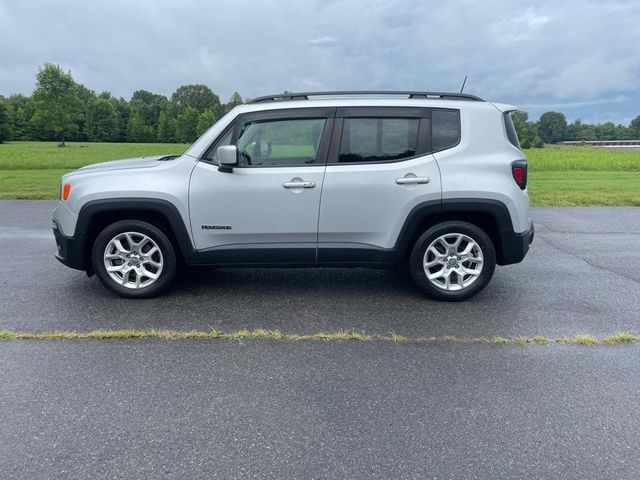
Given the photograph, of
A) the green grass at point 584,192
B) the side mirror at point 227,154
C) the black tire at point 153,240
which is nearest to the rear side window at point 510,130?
the side mirror at point 227,154

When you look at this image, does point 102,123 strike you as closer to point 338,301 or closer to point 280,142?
point 280,142

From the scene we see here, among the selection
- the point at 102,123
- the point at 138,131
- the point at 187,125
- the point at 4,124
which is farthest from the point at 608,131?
the point at 4,124

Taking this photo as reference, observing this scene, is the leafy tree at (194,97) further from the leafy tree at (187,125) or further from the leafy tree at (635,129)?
the leafy tree at (635,129)

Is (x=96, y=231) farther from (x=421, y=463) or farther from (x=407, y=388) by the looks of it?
(x=421, y=463)

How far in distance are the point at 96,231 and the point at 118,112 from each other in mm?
98921

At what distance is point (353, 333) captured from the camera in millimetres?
4168

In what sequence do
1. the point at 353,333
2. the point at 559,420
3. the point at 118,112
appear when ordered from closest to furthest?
the point at 559,420 < the point at 353,333 < the point at 118,112

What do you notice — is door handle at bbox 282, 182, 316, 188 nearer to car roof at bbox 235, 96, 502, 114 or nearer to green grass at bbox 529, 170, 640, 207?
car roof at bbox 235, 96, 502, 114

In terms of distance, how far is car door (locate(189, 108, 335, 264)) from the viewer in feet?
15.7

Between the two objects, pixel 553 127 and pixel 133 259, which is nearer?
pixel 133 259

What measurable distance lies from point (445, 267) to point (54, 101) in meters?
77.9

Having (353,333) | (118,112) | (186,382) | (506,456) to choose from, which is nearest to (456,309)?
(353,333)

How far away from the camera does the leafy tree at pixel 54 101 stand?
69.8 meters

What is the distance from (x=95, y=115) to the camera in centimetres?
9031
